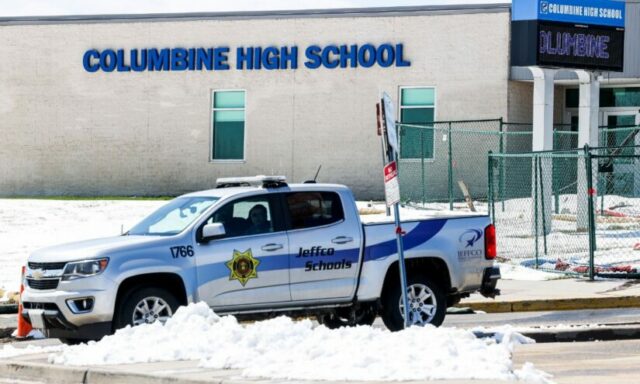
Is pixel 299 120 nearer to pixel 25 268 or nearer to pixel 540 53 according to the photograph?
pixel 540 53

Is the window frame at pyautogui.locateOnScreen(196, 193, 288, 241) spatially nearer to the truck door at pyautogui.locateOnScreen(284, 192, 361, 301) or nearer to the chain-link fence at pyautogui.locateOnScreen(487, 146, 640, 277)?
the truck door at pyautogui.locateOnScreen(284, 192, 361, 301)

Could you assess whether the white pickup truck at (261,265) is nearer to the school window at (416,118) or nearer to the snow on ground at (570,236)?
the snow on ground at (570,236)

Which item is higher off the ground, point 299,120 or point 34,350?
point 299,120

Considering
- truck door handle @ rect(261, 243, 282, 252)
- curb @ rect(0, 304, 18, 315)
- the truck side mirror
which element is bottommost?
curb @ rect(0, 304, 18, 315)

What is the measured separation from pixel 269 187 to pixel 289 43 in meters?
26.0

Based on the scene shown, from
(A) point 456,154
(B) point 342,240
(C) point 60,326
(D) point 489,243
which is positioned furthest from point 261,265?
(A) point 456,154

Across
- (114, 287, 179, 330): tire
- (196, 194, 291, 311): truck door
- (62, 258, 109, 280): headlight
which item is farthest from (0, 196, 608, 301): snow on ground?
(62, 258, 109, 280): headlight

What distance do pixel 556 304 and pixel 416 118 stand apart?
21.2m

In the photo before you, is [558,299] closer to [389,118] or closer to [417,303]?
[417,303]

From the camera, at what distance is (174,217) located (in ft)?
46.7

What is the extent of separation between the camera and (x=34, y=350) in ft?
43.3

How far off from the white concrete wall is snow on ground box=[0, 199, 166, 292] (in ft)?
8.88

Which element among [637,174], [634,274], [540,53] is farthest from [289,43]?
[634,274]

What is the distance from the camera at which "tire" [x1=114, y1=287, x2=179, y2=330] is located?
43.5 ft
